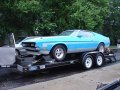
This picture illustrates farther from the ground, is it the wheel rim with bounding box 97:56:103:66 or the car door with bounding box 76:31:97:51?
the car door with bounding box 76:31:97:51

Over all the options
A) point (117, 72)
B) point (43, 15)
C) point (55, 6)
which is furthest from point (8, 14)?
point (117, 72)

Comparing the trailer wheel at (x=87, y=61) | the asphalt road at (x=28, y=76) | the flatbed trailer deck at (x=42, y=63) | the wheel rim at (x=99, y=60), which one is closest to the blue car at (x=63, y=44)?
the flatbed trailer deck at (x=42, y=63)

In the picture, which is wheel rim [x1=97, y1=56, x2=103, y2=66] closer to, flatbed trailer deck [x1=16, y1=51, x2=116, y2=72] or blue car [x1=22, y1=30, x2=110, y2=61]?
blue car [x1=22, y1=30, x2=110, y2=61]

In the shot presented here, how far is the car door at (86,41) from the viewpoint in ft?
38.4

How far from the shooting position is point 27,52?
428 inches

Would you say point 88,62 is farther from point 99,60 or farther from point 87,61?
point 99,60

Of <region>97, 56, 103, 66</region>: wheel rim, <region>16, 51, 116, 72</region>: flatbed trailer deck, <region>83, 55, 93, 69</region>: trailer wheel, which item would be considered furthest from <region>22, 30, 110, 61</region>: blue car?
<region>97, 56, 103, 66</region>: wheel rim

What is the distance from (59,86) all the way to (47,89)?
1.79ft

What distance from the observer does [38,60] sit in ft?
34.7

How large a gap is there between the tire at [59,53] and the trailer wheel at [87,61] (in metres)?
1.33

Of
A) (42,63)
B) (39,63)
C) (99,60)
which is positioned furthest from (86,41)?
(39,63)

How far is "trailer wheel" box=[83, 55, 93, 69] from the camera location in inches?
468

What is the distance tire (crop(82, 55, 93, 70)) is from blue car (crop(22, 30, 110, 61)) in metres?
0.35

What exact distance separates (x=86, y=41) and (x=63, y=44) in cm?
156
